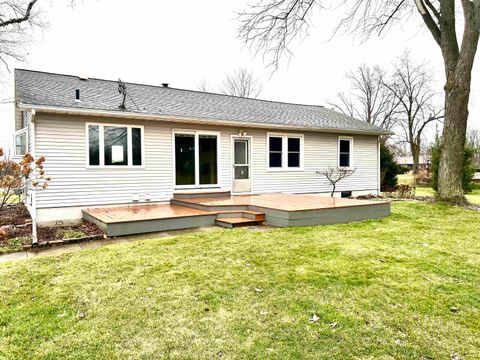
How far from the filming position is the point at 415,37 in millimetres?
12141

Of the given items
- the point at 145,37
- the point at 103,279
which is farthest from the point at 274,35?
the point at 145,37

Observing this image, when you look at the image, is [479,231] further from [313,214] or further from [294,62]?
[294,62]

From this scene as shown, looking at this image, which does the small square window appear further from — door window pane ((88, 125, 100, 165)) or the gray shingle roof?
door window pane ((88, 125, 100, 165))

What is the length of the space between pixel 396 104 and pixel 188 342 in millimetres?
37153

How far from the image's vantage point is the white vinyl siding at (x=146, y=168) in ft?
25.4

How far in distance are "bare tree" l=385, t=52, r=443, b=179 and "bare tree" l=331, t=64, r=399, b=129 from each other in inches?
28.1

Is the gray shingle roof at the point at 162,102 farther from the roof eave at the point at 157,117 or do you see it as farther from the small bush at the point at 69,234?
the small bush at the point at 69,234

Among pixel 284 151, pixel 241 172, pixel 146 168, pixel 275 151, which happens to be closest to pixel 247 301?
pixel 146 168

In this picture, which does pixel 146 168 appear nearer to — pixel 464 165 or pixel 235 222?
pixel 235 222

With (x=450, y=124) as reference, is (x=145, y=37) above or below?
above

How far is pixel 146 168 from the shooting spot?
909cm

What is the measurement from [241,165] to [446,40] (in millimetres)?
7505

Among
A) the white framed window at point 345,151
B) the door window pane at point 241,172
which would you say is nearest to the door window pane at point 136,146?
the door window pane at point 241,172

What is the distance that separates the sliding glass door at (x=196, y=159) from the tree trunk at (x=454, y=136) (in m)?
7.18
